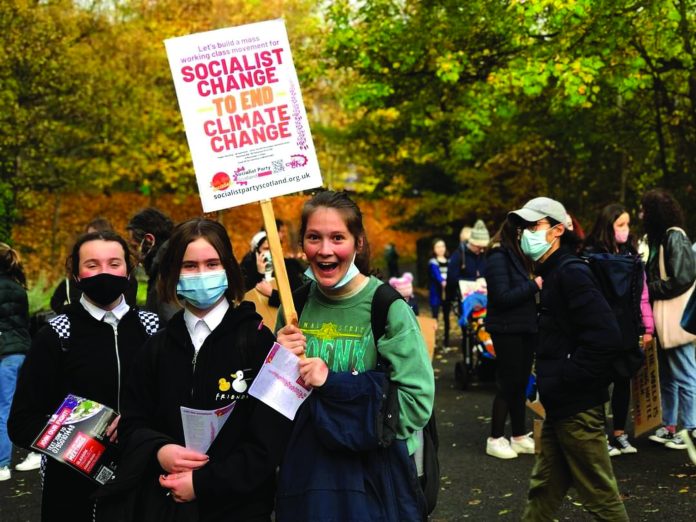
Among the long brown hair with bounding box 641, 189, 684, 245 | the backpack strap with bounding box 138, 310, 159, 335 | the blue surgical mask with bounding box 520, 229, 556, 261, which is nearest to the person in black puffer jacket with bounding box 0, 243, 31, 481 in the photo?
the backpack strap with bounding box 138, 310, 159, 335

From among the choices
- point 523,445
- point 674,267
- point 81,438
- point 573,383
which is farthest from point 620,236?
point 81,438

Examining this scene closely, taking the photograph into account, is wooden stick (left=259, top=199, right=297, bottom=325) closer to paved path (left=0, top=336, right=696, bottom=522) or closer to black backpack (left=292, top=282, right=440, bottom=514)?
black backpack (left=292, top=282, right=440, bottom=514)

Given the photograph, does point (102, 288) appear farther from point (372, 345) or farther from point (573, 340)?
point (573, 340)

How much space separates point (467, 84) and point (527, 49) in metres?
2.57

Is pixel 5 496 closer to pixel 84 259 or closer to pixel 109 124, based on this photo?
pixel 84 259

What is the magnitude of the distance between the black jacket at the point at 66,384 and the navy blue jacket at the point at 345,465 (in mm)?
977

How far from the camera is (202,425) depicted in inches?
125

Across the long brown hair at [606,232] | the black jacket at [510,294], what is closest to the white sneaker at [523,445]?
the black jacket at [510,294]

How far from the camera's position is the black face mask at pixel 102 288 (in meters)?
3.91

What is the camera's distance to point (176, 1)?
3316 centimetres

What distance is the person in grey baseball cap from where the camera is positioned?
466 centimetres

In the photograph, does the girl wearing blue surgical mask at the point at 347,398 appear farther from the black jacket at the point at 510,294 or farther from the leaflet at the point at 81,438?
the black jacket at the point at 510,294

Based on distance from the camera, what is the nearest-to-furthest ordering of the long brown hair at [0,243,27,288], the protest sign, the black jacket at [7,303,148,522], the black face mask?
the black jacket at [7,303,148,522] → the black face mask → the protest sign → the long brown hair at [0,243,27,288]

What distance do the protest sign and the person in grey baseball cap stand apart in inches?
106
